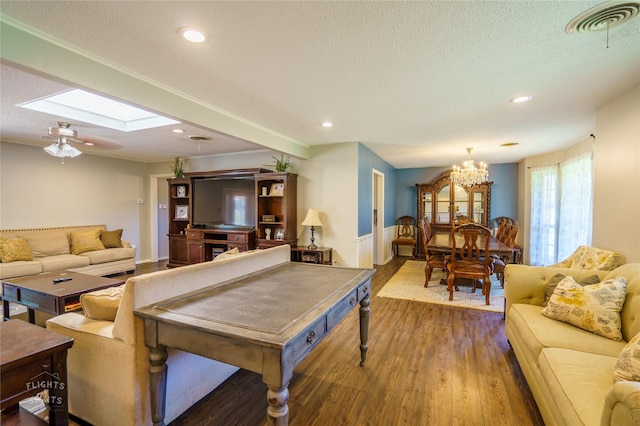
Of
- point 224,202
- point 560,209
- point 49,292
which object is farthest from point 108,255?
point 560,209

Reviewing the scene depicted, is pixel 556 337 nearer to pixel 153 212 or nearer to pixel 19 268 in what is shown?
pixel 19 268

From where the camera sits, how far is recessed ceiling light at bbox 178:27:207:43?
5.53ft

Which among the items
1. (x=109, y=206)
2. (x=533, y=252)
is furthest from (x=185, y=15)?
(x=533, y=252)

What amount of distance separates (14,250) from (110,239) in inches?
53.4

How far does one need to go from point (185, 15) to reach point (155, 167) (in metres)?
5.99

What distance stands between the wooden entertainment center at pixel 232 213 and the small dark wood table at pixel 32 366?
3556mm

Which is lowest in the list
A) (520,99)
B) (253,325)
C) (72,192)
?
(253,325)

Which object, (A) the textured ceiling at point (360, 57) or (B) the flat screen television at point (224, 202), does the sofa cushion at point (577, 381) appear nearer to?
(A) the textured ceiling at point (360, 57)

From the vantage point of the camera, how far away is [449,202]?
22.4 ft

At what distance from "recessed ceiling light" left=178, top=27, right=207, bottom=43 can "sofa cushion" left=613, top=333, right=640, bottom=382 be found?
8.91 ft

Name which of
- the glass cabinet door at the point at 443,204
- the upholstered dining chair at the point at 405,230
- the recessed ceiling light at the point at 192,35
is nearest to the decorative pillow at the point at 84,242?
the recessed ceiling light at the point at 192,35

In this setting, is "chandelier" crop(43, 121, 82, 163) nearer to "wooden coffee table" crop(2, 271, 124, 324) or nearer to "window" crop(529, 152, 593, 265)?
"wooden coffee table" crop(2, 271, 124, 324)

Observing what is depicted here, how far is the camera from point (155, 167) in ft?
21.8

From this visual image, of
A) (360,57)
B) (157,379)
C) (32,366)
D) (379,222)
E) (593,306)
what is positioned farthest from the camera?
(379,222)
